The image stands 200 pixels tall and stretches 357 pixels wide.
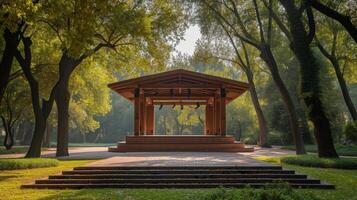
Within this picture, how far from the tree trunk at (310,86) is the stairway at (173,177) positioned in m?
5.91

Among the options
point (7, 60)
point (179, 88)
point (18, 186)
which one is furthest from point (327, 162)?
point (7, 60)

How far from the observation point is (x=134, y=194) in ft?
33.9

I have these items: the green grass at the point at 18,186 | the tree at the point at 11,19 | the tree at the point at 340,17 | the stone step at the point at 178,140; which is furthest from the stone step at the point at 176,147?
the tree at the point at 340,17

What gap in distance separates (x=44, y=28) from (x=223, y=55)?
20.1 meters

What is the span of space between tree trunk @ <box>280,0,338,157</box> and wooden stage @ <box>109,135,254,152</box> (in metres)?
6.62

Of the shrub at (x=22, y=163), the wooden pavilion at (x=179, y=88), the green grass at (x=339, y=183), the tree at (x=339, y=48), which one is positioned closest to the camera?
the green grass at (x=339, y=183)

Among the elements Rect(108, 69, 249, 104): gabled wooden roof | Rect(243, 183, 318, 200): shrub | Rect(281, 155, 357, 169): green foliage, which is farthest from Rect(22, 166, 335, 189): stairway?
Rect(108, 69, 249, 104): gabled wooden roof

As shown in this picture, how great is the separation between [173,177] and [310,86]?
31.2ft

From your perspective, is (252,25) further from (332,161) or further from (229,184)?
(229,184)

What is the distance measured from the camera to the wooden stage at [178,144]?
23312 mm

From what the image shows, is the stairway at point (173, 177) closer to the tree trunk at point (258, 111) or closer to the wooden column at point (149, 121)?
the wooden column at point (149, 121)

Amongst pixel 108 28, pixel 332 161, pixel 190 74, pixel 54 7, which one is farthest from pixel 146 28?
pixel 332 161

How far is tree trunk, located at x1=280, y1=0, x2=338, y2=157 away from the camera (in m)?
17.9

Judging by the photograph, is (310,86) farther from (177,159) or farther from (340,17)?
(177,159)
